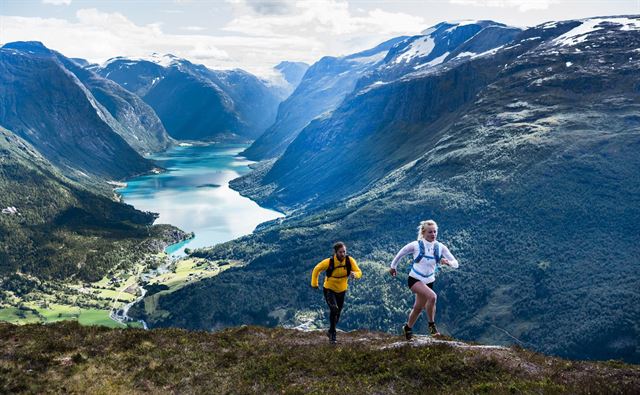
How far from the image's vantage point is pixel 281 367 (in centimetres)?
2686

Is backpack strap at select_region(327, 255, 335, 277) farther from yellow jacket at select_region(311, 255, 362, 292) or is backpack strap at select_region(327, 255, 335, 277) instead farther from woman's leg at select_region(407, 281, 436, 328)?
woman's leg at select_region(407, 281, 436, 328)

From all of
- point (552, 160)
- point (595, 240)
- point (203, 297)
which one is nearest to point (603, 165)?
Answer: point (552, 160)

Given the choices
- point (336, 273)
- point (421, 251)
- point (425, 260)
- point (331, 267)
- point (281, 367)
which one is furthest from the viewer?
point (336, 273)

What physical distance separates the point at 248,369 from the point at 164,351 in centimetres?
629

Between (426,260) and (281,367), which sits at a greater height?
(426,260)

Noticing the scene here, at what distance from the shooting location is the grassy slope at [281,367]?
23484 millimetres

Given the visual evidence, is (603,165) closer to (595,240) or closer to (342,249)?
(595,240)

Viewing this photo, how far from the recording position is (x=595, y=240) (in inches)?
6166

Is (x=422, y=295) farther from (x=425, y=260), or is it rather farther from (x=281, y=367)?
(x=281, y=367)

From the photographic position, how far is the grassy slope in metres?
23.5

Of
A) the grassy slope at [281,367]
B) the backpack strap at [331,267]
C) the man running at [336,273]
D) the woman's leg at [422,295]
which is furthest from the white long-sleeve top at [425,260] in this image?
the grassy slope at [281,367]

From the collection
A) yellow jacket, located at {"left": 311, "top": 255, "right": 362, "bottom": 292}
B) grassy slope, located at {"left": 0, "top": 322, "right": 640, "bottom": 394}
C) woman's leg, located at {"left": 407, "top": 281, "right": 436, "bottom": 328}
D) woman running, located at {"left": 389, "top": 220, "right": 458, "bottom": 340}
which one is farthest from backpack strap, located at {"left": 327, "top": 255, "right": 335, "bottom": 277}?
grassy slope, located at {"left": 0, "top": 322, "right": 640, "bottom": 394}

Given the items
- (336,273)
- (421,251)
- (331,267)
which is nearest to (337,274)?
(336,273)

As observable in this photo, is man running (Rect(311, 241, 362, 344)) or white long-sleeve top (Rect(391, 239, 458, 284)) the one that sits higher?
white long-sleeve top (Rect(391, 239, 458, 284))
